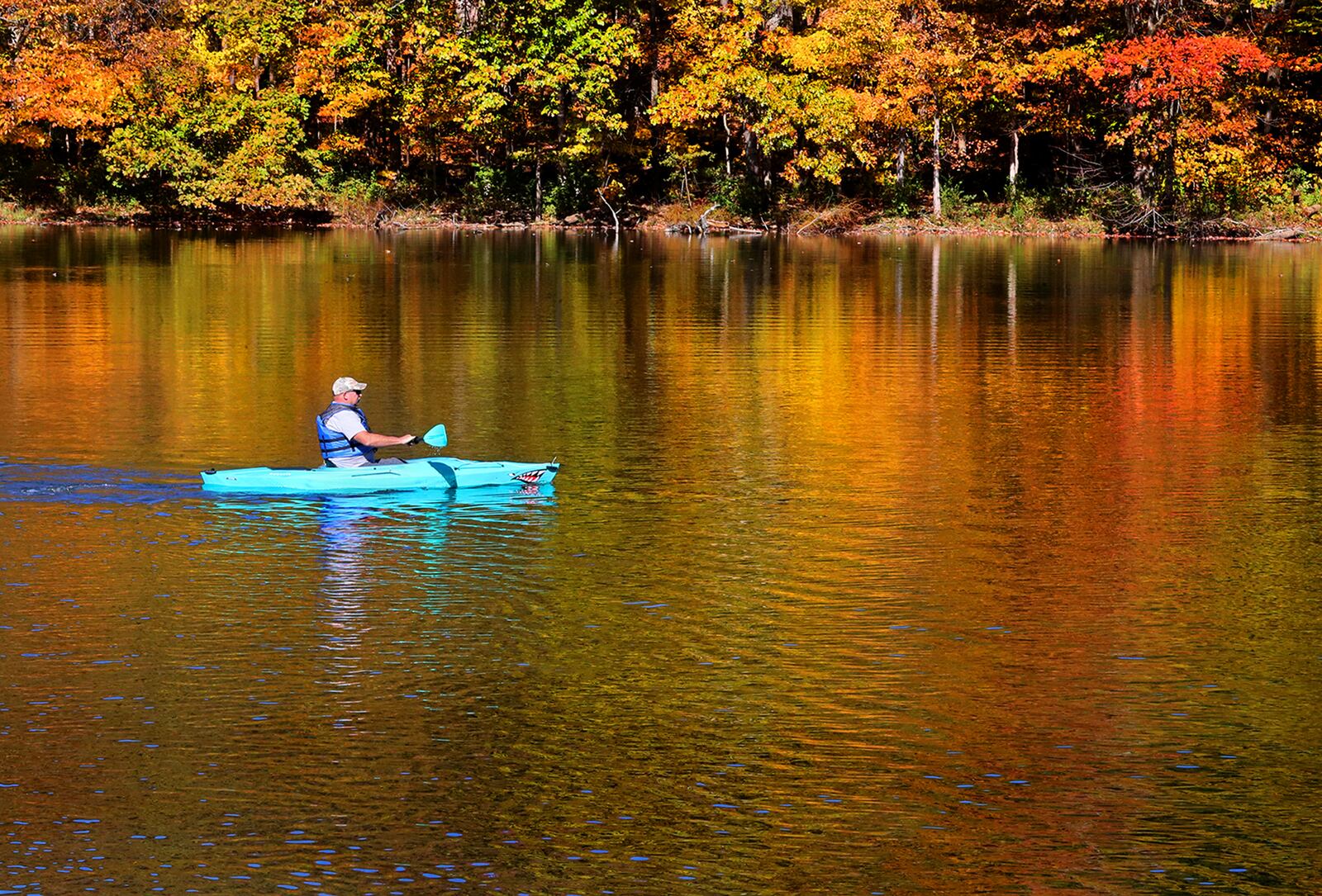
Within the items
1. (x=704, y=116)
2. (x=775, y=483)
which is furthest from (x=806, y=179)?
(x=775, y=483)

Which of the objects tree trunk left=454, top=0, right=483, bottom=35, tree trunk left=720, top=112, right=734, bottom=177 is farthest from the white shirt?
tree trunk left=454, top=0, right=483, bottom=35

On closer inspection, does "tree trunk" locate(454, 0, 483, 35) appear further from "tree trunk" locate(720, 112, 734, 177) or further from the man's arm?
the man's arm

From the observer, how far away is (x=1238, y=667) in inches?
508

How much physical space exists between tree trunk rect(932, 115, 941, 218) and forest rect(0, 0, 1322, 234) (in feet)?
0.60

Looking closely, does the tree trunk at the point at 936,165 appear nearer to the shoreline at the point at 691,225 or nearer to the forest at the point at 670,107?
the forest at the point at 670,107

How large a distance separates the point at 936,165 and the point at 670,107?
11074 millimetres

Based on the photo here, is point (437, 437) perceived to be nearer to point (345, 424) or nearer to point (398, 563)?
point (345, 424)

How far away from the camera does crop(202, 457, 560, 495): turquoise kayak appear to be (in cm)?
1873

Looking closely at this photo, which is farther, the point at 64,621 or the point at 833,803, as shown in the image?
the point at 64,621

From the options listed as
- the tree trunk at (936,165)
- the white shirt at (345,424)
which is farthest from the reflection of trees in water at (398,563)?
the tree trunk at (936,165)

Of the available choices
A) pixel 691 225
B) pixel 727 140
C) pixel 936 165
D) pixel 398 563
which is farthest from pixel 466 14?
pixel 398 563

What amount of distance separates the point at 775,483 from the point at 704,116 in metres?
57.5

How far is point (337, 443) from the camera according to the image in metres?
19.1

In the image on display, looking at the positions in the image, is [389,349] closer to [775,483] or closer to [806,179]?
[775,483]
